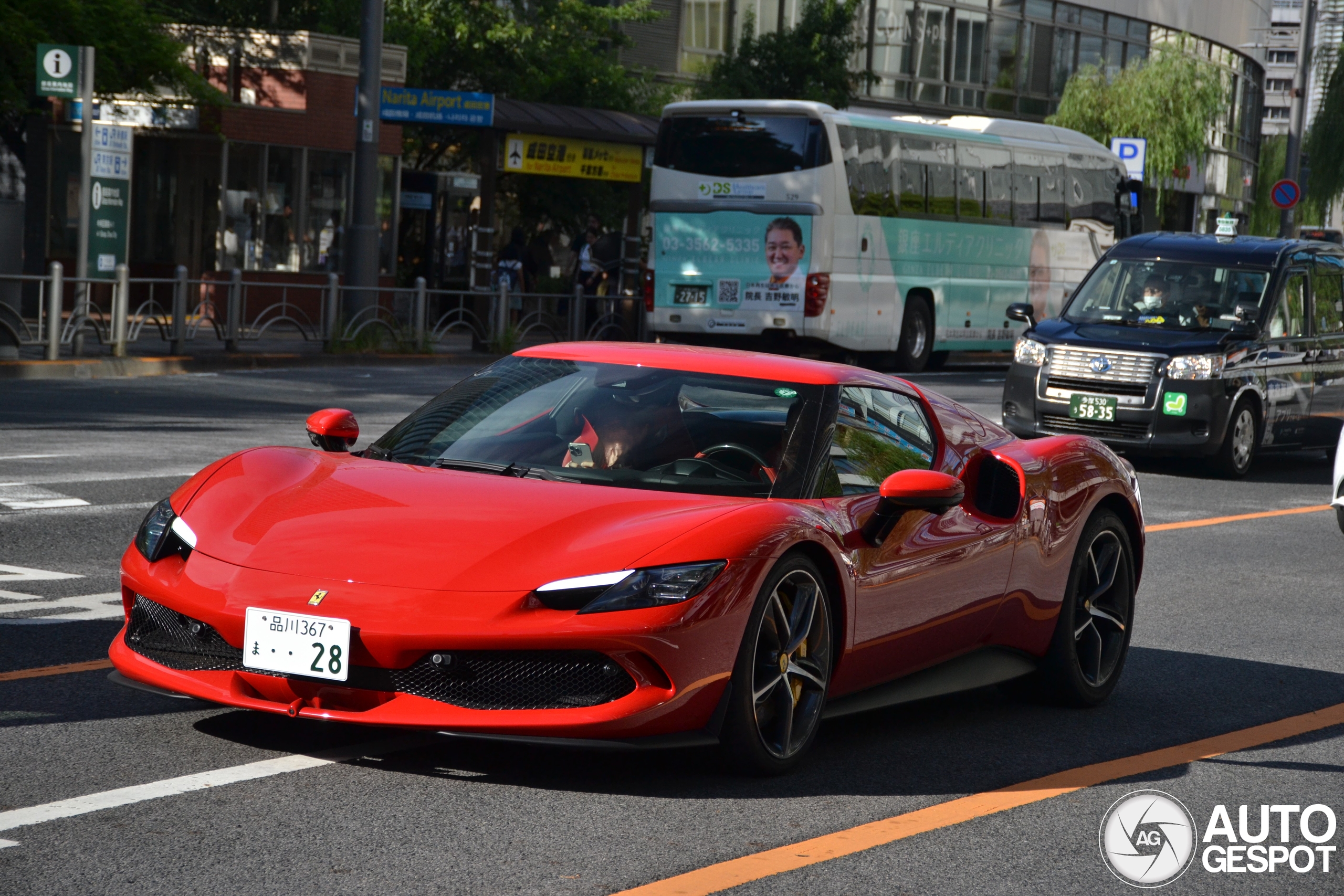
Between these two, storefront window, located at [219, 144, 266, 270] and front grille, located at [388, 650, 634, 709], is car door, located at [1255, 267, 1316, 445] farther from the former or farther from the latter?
storefront window, located at [219, 144, 266, 270]

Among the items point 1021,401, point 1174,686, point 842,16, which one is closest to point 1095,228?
point 842,16

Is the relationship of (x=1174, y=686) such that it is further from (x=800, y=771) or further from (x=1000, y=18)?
(x=1000, y=18)

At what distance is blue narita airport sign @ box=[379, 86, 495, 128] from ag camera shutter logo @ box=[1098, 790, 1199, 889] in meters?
22.5

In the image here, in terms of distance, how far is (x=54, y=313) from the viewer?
63.1ft

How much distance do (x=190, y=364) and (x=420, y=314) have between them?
432cm

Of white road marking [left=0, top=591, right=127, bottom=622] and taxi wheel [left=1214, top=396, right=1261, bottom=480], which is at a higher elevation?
taxi wheel [left=1214, top=396, right=1261, bottom=480]

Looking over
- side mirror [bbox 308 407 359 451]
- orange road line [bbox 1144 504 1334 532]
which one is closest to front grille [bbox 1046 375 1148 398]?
orange road line [bbox 1144 504 1334 532]

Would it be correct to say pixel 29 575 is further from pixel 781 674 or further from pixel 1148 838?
pixel 1148 838

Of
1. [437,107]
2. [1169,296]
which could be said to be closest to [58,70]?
[437,107]

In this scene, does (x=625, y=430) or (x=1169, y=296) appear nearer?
(x=625, y=430)

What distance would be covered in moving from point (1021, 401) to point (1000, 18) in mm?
38439

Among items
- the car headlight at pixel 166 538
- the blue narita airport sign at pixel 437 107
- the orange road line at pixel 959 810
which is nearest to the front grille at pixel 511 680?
the car headlight at pixel 166 538

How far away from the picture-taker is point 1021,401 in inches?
620

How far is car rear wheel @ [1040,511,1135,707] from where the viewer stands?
21.1 ft
